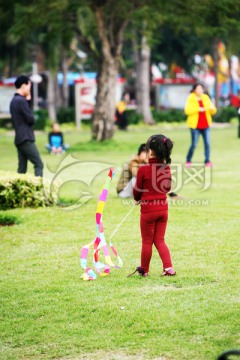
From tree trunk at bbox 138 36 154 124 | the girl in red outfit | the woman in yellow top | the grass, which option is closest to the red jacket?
the girl in red outfit

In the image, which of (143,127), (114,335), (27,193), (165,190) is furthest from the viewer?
(143,127)

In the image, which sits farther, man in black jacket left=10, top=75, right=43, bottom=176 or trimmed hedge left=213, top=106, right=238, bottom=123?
trimmed hedge left=213, top=106, right=238, bottom=123

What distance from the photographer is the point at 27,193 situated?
41.7 feet

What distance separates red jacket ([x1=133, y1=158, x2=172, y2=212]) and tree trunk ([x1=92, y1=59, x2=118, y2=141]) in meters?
17.7

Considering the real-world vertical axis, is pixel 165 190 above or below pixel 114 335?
above

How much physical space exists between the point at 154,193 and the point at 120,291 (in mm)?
1026

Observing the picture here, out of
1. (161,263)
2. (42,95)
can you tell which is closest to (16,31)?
(161,263)

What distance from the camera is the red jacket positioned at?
793cm

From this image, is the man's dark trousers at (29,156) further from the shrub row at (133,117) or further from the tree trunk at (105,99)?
the shrub row at (133,117)

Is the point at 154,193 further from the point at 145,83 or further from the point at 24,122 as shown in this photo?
the point at 145,83

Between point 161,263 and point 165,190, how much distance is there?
3.58 ft

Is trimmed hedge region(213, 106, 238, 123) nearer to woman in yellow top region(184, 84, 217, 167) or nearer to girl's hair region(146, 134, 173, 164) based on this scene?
woman in yellow top region(184, 84, 217, 167)

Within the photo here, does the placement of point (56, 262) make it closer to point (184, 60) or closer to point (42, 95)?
point (184, 60)

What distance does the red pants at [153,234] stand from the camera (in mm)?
7988
